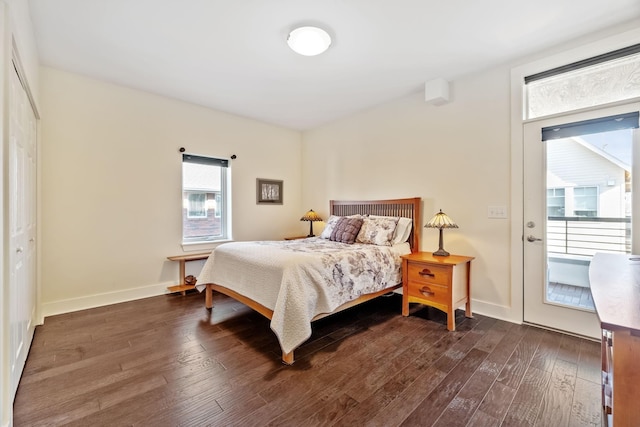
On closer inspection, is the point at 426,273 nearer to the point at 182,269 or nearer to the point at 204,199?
the point at 182,269

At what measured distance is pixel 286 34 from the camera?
2.40 metres

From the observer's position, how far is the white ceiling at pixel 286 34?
2.09 m

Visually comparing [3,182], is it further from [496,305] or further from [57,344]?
[496,305]

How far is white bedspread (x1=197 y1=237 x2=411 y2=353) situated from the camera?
6.76ft

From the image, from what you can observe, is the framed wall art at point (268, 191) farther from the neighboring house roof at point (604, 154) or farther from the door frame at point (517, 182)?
the neighboring house roof at point (604, 154)

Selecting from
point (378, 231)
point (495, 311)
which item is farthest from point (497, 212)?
point (378, 231)

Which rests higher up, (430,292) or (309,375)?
(430,292)

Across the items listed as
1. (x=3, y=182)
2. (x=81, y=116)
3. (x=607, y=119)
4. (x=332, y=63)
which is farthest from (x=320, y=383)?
(x=81, y=116)

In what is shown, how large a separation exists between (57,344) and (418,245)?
3.60 metres

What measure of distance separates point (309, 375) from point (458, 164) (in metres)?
2.62

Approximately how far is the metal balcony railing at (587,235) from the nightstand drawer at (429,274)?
95 cm

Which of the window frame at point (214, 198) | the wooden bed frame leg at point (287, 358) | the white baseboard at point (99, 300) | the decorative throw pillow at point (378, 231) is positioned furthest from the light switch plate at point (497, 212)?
the white baseboard at point (99, 300)

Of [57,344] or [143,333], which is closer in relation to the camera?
[57,344]

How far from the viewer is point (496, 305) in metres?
2.88
